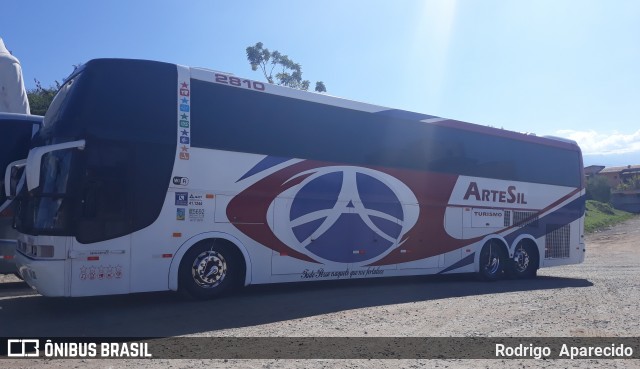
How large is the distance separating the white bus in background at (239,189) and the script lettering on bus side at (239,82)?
0.02 m

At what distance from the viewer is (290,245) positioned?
34.7 feet

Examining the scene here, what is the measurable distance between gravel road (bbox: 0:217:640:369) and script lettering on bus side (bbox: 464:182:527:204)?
8.66 feet

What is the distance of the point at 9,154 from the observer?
1120 centimetres

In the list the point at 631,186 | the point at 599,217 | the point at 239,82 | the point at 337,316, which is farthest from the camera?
the point at 631,186

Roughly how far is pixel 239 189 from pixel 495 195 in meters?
7.60

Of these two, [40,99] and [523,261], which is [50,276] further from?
[40,99]

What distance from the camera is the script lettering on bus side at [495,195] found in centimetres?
1402

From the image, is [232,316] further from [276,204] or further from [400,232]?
[400,232]

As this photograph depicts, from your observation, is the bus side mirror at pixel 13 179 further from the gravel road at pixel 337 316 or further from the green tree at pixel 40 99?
the green tree at pixel 40 99

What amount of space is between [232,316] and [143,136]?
3086 mm

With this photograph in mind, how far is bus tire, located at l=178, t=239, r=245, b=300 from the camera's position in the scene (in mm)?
9234

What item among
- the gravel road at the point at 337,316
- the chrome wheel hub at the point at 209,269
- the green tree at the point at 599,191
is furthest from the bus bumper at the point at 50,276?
the green tree at the point at 599,191

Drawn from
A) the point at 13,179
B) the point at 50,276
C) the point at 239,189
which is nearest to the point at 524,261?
the point at 239,189

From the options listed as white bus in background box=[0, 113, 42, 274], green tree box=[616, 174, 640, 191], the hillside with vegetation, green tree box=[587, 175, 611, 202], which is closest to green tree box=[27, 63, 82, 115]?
white bus in background box=[0, 113, 42, 274]
